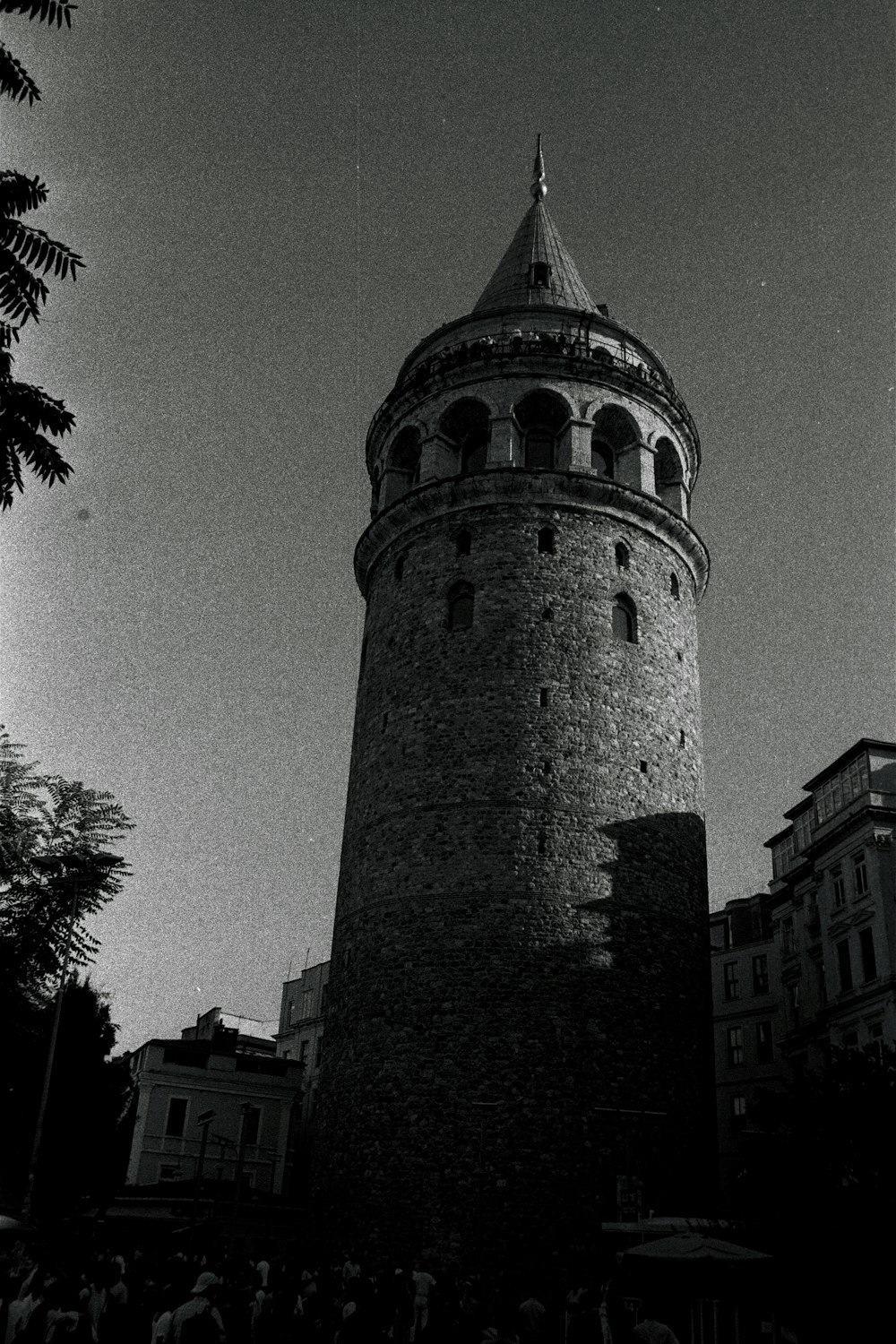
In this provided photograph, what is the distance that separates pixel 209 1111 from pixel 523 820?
1981 centimetres

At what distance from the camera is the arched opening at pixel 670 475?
33719 millimetres

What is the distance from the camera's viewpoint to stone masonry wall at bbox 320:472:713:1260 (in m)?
24.0

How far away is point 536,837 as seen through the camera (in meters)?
26.5

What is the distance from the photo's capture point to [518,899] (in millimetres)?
25859

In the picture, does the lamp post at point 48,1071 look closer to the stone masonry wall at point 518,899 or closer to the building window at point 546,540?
the stone masonry wall at point 518,899

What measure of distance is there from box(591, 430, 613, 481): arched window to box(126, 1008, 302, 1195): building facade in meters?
23.8

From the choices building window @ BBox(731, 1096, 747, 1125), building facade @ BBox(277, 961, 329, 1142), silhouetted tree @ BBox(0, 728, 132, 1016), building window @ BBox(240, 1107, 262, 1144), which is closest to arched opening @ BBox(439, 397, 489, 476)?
silhouetted tree @ BBox(0, 728, 132, 1016)

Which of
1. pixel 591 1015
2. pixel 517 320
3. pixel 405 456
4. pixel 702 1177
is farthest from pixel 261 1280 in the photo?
pixel 517 320

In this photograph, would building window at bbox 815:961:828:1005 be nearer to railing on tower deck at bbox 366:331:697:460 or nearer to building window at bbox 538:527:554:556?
building window at bbox 538:527:554:556

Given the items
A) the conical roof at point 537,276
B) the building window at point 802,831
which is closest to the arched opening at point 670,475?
the conical roof at point 537,276

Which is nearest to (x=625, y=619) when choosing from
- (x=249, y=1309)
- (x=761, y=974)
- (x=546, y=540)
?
(x=546, y=540)

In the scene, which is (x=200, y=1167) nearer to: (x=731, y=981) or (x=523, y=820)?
(x=523, y=820)

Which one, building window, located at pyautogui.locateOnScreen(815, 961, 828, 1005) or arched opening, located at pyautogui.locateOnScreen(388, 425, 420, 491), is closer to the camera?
arched opening, located at pyautogui.locateOnScreen(388, 425, 420, 491)

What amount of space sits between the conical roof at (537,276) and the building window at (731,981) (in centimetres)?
2786
